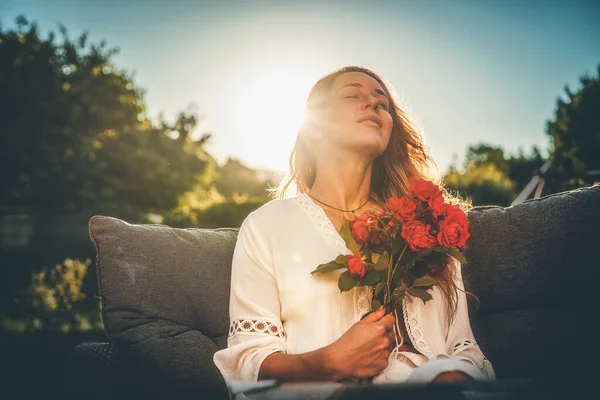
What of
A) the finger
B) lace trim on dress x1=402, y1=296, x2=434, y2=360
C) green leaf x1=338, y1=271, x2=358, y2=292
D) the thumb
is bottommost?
lace trim on dress x1=402, y1=296, x2=434, y2=360

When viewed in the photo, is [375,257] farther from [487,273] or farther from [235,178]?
[235,178]

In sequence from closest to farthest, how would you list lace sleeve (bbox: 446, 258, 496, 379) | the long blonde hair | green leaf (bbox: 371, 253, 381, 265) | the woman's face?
green leaf (bbox: 371, 253, 381, 265), lace sleeve (bbox: 446, 258, 496, 379), the woman's face, the long blonde hair

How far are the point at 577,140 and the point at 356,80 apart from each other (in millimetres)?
4276

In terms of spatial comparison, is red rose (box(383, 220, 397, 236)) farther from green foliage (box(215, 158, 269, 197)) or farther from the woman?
green foliage (box(215, 158, 269, 197))

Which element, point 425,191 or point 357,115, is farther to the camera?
point 357,115

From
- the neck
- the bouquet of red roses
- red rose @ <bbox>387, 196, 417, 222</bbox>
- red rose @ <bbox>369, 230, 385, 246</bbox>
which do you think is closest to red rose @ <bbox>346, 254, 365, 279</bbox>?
the bouquet of red roses

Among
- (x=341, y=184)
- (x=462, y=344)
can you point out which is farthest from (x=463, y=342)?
(x=341, y=184)

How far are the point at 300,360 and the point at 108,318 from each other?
88 centimetres

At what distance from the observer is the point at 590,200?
2309 millimetres

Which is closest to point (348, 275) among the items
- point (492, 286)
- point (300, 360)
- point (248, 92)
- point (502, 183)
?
point (300, 360)

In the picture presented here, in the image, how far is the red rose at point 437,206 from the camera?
70.0 inches

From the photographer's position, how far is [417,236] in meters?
1.69

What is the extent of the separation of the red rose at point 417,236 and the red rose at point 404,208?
37mm

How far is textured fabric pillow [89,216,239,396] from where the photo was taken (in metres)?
2.00
